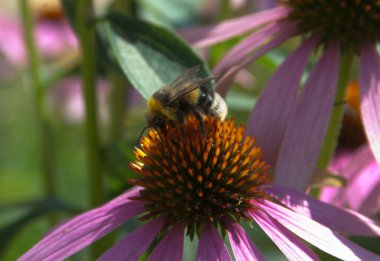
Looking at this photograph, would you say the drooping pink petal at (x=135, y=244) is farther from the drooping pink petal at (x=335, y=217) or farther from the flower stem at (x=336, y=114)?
the flower stem at (x=336, y=114)

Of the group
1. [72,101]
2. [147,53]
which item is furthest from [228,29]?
[72,101]

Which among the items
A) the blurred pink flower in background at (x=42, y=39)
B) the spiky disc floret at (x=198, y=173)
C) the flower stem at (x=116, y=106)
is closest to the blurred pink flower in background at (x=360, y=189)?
the spiky disc floret at (x=198, y=173)

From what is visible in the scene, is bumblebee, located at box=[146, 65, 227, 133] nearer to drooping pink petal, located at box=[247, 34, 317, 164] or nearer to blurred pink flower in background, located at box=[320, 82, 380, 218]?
drooping pink petal, located at box=[247, 34, 317, 164]

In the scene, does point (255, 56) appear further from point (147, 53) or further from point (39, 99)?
point (39, 99)

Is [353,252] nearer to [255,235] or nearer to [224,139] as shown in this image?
[224,139]

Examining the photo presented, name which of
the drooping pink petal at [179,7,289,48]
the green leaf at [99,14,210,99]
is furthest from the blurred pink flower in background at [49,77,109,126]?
the green leaf at [99,14,210,99]

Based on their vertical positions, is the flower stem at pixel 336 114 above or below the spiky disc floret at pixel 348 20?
below

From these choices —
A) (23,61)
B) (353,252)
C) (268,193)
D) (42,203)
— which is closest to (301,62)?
(268,193)
